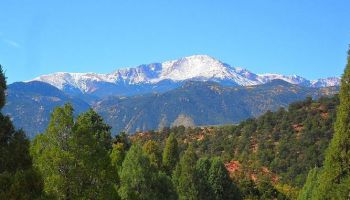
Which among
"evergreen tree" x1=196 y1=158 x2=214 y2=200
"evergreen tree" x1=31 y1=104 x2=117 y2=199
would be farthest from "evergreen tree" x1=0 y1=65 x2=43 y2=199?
"evergreen tree" x1=196 y1=158 x2=214 y2=200

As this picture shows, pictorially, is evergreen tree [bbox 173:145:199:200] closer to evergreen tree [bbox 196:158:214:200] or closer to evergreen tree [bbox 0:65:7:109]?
evergreen tree [bbox 196:158:214:200]

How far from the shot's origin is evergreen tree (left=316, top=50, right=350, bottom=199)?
2839cm

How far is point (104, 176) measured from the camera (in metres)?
24.0

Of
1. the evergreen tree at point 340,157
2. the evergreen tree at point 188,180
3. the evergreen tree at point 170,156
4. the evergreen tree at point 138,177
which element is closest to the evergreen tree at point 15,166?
the evergreen tree at point 138,177

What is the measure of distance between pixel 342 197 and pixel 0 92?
19.3 metres

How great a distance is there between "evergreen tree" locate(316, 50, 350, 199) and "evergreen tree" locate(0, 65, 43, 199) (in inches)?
692

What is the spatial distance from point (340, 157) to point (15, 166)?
18516mm

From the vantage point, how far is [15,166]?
1872 cm

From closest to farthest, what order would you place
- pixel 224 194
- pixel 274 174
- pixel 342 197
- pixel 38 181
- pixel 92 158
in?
pixel 38 181
pixel 92 158
pixel 342 197
pixel 224 194
pixel 274 174

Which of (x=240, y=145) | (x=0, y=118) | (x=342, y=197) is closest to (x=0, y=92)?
(x=0, y=118)

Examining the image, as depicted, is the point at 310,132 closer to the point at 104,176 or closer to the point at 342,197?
the point at 342,197

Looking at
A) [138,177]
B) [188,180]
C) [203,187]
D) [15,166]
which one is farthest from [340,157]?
[203,187]

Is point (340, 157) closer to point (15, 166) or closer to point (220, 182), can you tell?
point (15, 166)

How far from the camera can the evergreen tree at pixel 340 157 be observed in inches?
1118
